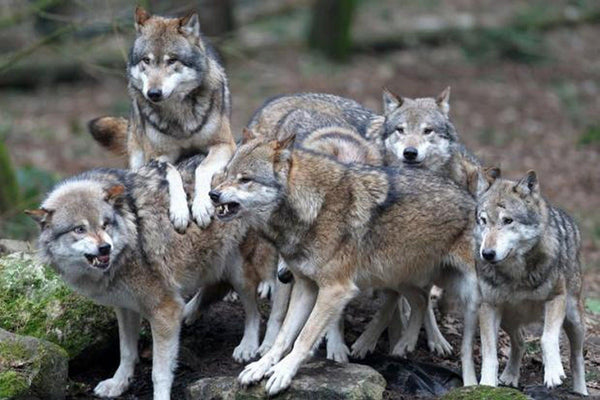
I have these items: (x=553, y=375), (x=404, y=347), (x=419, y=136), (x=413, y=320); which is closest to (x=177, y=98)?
(x=419, y=136)

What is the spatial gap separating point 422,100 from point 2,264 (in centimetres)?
436

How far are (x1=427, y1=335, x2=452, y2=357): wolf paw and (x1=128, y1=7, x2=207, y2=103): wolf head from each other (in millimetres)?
3304

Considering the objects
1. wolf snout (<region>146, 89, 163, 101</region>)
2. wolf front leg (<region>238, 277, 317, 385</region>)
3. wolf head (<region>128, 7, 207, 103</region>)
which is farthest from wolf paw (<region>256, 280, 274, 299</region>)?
wolf snout (<region>146, 89, 163, 101</region>)

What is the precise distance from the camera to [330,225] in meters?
8.45

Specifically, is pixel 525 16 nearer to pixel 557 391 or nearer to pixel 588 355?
pixel 588 355

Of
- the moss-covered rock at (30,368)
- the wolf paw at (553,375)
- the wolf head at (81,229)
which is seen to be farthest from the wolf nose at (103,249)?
the wolf paw at (553,375)

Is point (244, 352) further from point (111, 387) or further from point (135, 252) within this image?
point (135, 252)

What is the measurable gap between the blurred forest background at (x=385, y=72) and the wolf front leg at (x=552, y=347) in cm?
806

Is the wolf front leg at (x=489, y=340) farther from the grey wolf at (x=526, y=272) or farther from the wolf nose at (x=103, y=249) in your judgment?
the wolf nose at (x=103, y=249)

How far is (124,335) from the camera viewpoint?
359 inches

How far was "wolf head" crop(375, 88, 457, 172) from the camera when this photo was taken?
31.9 ft

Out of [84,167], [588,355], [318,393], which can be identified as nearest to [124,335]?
[318,393]

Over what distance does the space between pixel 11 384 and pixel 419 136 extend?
436 cm

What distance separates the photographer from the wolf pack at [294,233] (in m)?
8.28
